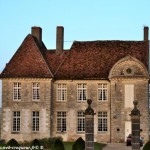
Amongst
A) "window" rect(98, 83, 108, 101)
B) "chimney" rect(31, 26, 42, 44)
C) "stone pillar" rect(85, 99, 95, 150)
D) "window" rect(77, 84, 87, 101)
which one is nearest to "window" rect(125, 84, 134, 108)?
"window" rect(98, 83, 108, 101)

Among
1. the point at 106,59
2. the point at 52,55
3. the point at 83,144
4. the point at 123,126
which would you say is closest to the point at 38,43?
the point at 52,55

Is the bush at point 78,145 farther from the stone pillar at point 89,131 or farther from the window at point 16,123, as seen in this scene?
A: the window at point 16,123

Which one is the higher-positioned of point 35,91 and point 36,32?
point 36,32

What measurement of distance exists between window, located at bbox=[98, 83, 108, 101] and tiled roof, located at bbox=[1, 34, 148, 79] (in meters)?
0.84

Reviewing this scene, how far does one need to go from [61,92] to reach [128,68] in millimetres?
6809

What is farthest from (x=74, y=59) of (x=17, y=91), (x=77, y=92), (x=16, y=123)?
(x=16, y=123)

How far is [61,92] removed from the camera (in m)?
51.7

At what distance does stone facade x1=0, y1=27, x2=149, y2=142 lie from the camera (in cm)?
4950

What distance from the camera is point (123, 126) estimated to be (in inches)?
1944

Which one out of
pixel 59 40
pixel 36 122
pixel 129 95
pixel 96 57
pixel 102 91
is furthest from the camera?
pixel 59 40

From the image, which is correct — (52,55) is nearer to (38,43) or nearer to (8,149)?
(38,43)

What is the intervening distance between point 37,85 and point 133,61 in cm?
917

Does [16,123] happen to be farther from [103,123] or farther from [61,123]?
[103,123]

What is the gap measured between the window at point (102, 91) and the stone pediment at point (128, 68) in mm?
1484
